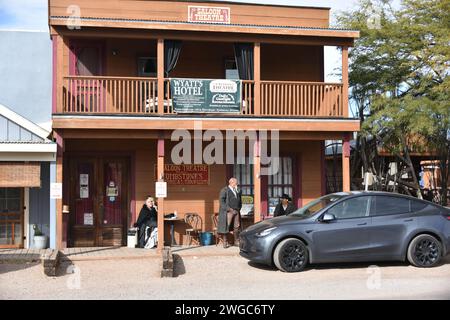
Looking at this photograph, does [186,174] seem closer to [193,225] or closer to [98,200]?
[193,225]

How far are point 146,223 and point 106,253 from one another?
1.46 metres

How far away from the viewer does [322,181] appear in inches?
665

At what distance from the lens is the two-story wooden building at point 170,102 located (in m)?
14.1

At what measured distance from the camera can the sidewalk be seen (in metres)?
13.1

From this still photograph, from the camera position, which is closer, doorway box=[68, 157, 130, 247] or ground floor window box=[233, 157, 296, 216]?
doorway box=[68, 157, 130, 247]

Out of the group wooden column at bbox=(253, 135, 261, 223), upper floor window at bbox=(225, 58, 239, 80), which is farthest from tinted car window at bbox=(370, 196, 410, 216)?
upper floor window at bbox=(225, 58, 239, 80)

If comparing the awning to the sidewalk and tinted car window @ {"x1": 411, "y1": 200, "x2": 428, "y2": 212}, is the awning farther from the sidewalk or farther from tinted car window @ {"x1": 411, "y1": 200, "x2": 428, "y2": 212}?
tinted car window @ {"x1": 411, "y1": 200, "x2": 428, "y2": 212}

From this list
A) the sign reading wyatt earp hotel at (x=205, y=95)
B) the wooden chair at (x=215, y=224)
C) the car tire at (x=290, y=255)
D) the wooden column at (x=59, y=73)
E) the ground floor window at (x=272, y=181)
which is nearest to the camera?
the car tire at (x=290, y=255)

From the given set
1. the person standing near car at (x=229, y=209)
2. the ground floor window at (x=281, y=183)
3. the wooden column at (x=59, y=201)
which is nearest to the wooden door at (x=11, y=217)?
the wooden column at (x=59, y=201)

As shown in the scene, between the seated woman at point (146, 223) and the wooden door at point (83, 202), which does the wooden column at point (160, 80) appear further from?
the wooden door at point (83, 202)

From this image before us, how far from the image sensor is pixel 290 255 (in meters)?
11.3

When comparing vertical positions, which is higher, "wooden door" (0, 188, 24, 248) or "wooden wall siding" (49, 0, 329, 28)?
"wooden wall siding" (49, 0, 329, 28)

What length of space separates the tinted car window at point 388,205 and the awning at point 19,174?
7.73 metres
